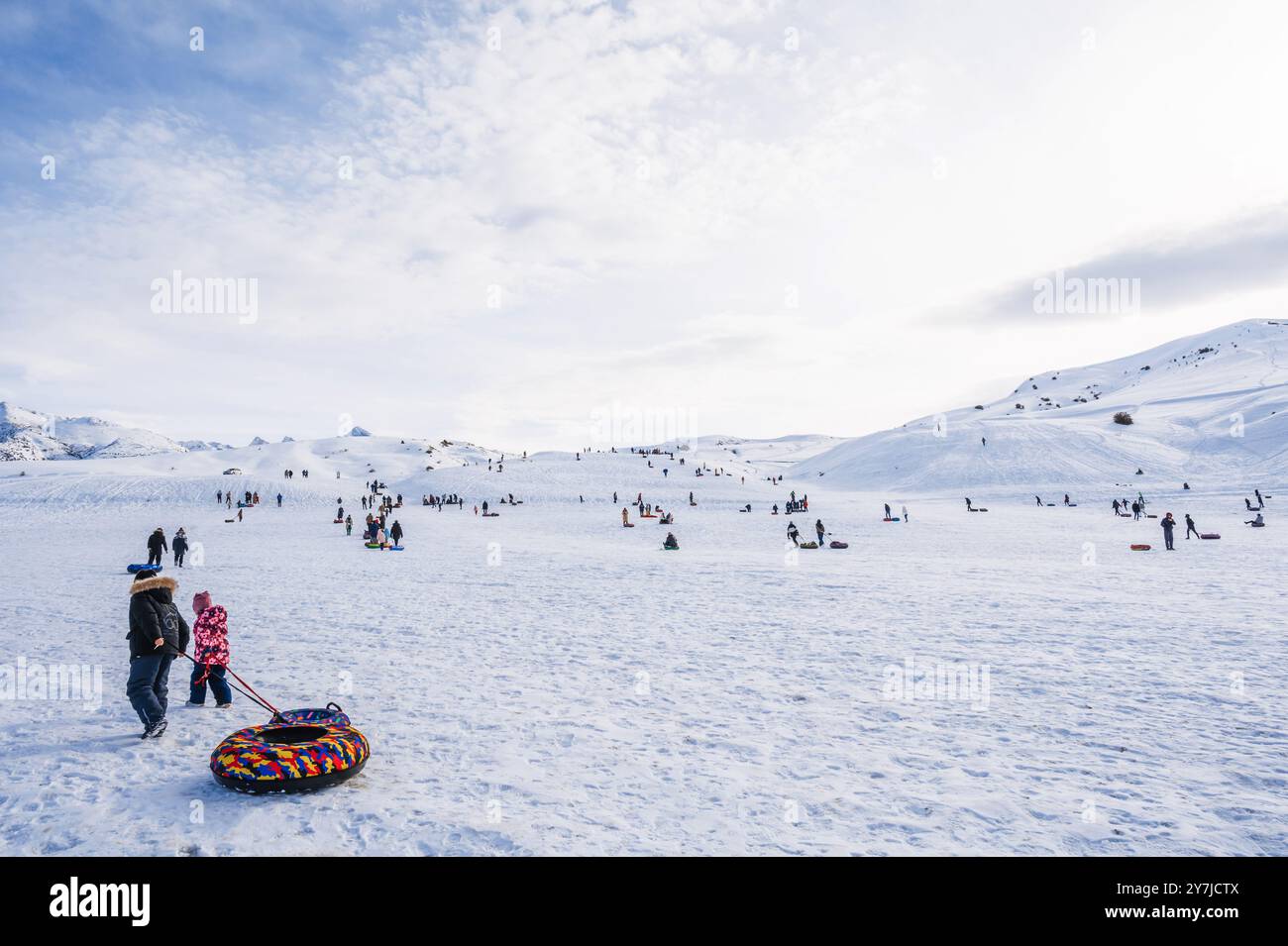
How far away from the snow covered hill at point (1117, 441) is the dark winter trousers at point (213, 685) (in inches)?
2696

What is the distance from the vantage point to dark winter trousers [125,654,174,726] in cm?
769

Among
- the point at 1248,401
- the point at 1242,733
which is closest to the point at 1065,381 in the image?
the point at 1248,401

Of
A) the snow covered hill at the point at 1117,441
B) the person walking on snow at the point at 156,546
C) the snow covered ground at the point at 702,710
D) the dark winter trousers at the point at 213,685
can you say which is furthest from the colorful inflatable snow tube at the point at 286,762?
the snow covered hill at the point at 1117,441

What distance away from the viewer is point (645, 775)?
6898mm

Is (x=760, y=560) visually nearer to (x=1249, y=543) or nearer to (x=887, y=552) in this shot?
(x=887, y=552)

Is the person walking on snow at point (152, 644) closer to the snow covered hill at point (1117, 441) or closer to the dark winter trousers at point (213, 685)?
the dark winter trousers at point (213, 685)

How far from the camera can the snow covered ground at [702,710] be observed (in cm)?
579

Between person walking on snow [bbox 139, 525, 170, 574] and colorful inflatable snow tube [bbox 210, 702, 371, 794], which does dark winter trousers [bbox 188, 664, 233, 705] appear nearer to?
colorful inflatable snow tube [bbox 210, 702, 371, 794]

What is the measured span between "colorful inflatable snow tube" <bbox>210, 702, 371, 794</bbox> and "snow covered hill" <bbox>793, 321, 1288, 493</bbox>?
68.9 m

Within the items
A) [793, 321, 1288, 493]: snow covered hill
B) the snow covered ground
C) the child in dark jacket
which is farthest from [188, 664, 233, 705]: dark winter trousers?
[793, 321, 1288, 493]: snow covered hill

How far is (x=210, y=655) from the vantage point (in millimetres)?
9039

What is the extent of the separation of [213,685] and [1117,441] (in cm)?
8700
